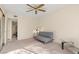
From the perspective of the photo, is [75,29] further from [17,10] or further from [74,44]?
[17,10]

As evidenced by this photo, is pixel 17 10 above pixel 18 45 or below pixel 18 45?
above

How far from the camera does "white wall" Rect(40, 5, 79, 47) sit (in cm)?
337

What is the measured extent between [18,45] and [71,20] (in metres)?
2.10

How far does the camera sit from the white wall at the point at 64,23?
11.1 ft

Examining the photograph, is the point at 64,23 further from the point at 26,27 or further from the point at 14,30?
the point at 14,30

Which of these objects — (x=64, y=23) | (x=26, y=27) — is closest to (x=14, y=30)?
(x=26, y=27)

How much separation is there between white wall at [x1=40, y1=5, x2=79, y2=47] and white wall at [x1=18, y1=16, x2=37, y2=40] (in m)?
0.34

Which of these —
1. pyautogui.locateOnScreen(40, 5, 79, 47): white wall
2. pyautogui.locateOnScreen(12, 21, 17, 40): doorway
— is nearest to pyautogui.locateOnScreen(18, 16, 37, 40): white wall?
pyautogui.locateOnScreen(12, 21, 17, 40): doorway

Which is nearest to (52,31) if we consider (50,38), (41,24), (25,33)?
(50,38)

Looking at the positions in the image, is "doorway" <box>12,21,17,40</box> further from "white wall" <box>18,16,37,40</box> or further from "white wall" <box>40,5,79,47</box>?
"white wall" <box>40,5,79,47</box>

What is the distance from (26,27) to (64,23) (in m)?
1.54

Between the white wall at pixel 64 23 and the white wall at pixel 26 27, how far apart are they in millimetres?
338

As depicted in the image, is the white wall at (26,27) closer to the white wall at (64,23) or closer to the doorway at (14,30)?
the doorway at (14,30)

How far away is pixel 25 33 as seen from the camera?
3201mm
